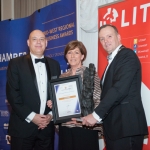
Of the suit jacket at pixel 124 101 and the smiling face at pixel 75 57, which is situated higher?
the smiling face at pixel 75 57

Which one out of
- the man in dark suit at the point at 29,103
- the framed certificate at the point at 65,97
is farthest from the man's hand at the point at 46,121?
the framed certificate at the point at 65,97

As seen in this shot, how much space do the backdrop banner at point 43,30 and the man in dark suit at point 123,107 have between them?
1.65 metres

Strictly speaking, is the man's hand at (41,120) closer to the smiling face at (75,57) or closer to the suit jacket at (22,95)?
the suit jacket at (22,95)

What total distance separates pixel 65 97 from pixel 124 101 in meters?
0.70

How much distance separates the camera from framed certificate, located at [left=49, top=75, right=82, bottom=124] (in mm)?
2471

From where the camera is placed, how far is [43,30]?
417 centimetres

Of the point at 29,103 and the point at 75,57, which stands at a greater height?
the point at 75,57

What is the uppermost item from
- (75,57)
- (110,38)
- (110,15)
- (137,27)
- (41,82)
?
(110,15)

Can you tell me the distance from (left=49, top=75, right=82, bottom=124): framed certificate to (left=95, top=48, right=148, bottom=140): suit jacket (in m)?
0.46

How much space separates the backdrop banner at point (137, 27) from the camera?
8.68 ft

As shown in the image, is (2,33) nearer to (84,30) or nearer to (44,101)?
(84,30)

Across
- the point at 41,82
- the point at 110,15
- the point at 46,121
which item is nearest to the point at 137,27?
the point at 110,15

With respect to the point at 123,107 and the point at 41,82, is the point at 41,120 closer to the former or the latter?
the point at 41,82

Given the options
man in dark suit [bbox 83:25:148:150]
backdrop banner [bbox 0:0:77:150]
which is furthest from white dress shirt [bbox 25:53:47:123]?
backdrop banner [bbox 0:0:77:150]
